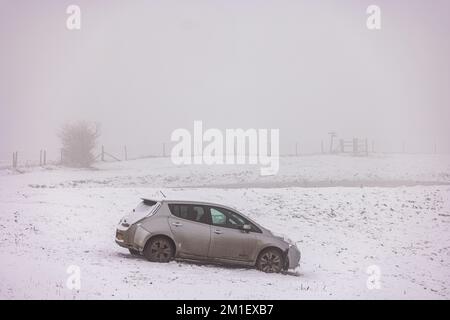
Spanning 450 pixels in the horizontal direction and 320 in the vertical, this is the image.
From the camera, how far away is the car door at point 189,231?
42.6 feet

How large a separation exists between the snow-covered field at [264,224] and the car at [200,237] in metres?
0.37

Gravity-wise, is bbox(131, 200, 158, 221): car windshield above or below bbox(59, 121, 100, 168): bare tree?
below

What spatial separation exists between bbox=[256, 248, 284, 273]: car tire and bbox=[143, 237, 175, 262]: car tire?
8.07 feet

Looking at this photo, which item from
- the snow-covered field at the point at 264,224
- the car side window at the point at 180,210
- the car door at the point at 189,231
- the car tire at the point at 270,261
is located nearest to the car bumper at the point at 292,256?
the car tire at the point at 270,261

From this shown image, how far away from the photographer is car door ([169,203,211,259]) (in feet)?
42.6

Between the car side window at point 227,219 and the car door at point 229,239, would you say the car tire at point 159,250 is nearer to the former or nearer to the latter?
the car door at point 229,239

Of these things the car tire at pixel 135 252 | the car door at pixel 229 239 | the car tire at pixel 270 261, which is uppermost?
the car door at pixel 229 239

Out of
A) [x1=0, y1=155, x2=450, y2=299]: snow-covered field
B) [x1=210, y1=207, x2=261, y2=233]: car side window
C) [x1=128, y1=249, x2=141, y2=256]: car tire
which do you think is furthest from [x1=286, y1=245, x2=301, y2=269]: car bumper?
[x1=128, y1=249, x2=141, y2=256]: car tire

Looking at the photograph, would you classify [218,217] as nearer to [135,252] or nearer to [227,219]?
[227,219]

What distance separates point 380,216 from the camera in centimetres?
2397

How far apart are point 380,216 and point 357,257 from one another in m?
6.28

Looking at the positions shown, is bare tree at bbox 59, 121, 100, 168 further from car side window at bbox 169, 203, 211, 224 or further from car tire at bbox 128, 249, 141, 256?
car side window at bbox 169, 203, 211, 224
